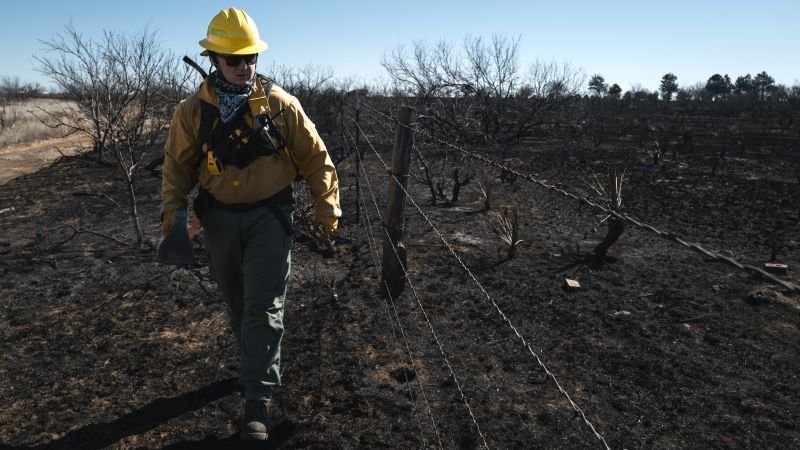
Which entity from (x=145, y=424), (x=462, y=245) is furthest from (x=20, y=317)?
(x=462, y=245)

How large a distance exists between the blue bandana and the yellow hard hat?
147 millimetres

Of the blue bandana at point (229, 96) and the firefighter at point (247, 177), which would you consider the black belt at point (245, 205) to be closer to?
the firefighter at point (247, 177)

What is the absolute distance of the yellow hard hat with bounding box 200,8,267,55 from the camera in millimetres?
2316

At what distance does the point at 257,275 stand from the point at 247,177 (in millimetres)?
452

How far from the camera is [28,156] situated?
15.2 metres

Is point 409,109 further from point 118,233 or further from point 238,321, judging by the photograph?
point 118,233

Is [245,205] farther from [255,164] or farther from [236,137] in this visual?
[236,137]

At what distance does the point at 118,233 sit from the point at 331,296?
3.67 meters

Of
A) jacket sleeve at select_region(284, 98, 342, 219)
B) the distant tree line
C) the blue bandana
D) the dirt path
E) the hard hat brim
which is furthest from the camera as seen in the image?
the distant tree line

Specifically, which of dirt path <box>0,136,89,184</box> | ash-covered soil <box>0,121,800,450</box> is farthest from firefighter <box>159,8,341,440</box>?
dirt path <box>0,136,89,184</box>

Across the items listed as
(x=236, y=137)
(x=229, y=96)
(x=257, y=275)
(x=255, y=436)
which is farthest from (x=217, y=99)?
(x=255, y=436)

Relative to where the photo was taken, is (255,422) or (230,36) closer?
(230,36)

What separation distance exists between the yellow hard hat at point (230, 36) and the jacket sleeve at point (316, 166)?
0.33 metres

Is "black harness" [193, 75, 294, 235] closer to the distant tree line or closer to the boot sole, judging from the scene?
the boot sole
